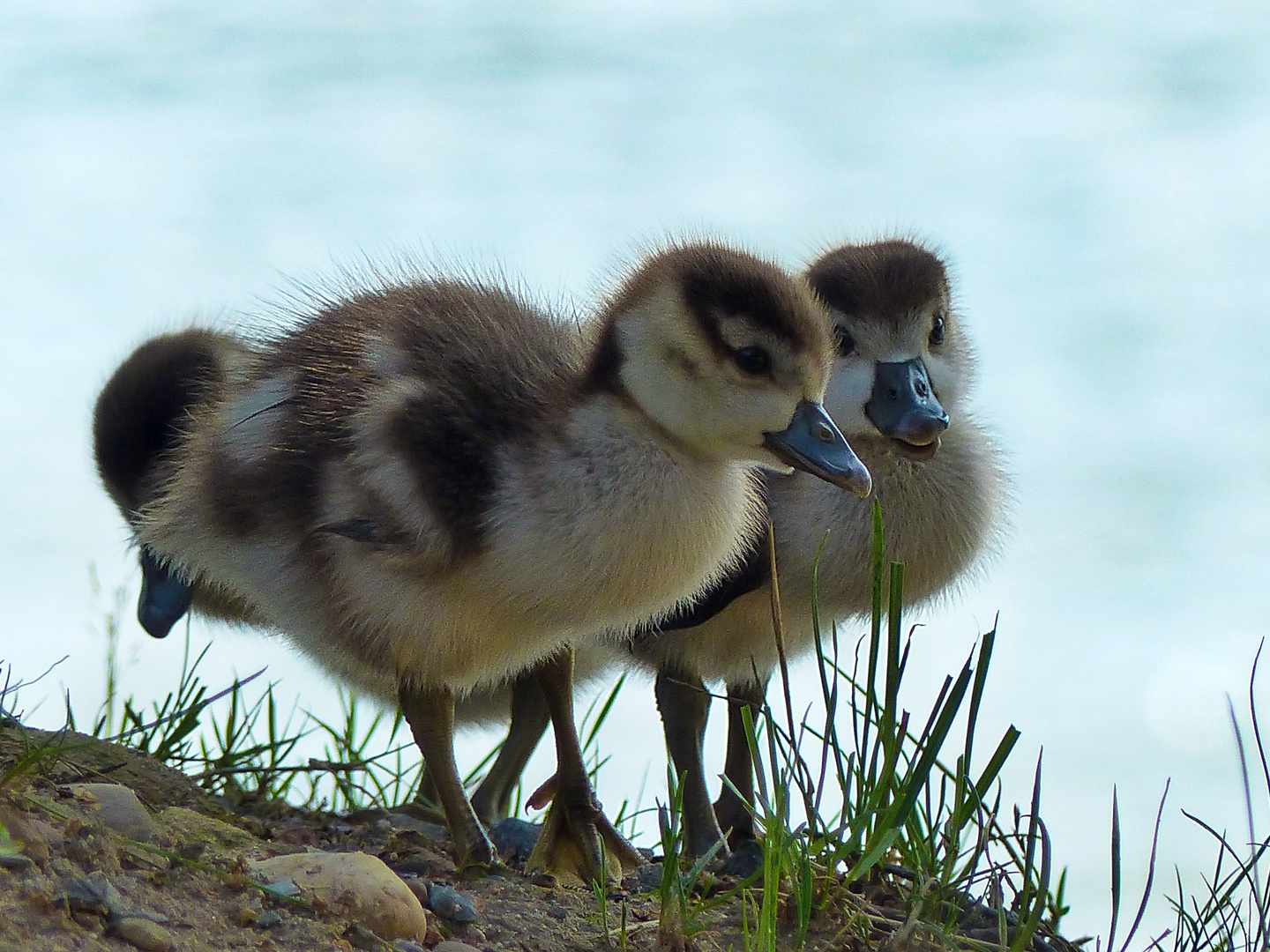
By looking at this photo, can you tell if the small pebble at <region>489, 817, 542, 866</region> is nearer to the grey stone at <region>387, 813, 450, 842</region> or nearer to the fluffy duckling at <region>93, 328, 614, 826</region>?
the grey stone at <region>387, 813, 450, 842</region>

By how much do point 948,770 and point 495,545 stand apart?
840mm

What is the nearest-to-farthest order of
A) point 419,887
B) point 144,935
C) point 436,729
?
point 144,935, point 419,887, point 436,729

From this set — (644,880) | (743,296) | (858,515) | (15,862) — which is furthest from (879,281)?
(15,862)

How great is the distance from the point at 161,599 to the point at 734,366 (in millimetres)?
1910

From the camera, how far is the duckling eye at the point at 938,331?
3607 millimetres

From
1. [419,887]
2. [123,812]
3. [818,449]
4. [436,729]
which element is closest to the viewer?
[123,812]

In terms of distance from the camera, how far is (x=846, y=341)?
3471mm

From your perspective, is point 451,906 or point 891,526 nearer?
point 451,906

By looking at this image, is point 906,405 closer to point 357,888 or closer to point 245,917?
point 357,888

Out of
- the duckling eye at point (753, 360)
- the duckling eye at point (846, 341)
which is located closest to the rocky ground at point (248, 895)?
the duckling eye at point (753, 360)

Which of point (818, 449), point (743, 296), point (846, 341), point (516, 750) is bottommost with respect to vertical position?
point (516, 750)

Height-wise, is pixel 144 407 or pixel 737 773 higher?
pixel 144 407

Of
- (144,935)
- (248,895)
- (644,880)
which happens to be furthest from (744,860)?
(144,935)

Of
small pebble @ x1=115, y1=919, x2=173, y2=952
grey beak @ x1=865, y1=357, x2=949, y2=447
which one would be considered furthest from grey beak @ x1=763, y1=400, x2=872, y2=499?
small pebble @ x1=115, y1=919, x2=173, y2=952
